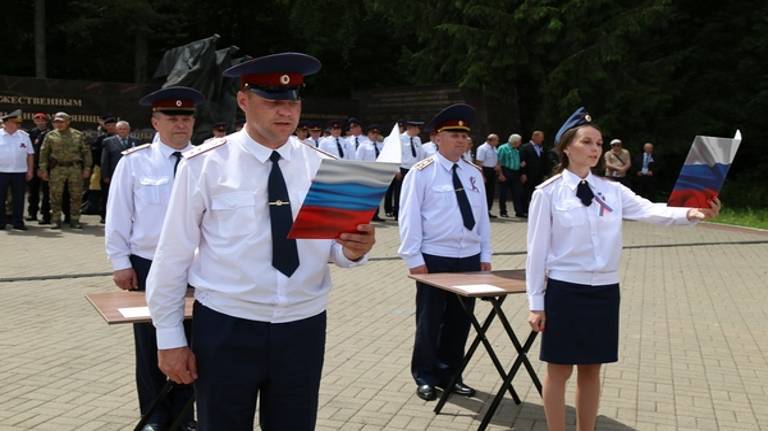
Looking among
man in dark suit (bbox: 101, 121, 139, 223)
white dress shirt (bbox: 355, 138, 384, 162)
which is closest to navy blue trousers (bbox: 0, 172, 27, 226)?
man in dark suit (bbox: 101, 121, 139, 223)

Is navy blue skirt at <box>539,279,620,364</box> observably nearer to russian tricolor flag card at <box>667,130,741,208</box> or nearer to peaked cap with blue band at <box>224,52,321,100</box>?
russian tricolor flag card at <box>667,130,741,208</box>

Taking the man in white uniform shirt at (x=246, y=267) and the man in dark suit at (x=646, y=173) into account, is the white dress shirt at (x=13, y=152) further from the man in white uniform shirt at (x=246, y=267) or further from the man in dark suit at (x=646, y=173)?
the man in dark suit at (x=646, y=173)

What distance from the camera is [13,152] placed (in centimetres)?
1496

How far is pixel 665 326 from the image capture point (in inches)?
334

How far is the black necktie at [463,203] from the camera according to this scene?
610 cm

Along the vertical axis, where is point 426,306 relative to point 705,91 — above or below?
below

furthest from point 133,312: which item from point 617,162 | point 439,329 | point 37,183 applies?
point 617,162

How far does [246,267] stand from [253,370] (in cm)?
37

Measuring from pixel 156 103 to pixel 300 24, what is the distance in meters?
31.2

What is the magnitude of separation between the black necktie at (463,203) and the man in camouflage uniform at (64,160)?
10.9m

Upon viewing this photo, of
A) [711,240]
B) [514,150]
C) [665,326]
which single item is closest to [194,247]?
[665,326]

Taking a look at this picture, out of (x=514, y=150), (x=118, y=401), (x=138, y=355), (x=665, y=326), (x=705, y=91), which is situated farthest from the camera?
(x=705, y=91)

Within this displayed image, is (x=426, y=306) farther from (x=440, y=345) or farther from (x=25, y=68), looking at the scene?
(x=25, y=68)

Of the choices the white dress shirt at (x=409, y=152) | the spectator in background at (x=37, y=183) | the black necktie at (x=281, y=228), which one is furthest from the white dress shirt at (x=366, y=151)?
the black necktie at (x=281, y=228)
